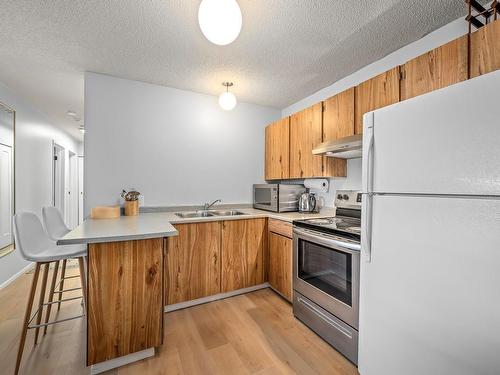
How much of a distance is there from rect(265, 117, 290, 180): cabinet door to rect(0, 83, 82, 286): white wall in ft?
10.7

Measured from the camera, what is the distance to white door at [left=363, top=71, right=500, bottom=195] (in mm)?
802

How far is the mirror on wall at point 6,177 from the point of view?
2596 millimetres

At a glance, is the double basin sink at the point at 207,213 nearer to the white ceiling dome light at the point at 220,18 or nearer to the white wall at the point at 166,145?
the white wall at the point at 166,145

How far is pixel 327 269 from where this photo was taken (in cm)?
178

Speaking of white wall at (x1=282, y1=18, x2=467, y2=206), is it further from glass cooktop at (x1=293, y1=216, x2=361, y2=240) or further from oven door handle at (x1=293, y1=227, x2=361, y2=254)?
oven door handle at (x1=293, y1=227, x2=361, y2=254)

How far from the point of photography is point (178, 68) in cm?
233

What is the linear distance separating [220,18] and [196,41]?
31.8 inches

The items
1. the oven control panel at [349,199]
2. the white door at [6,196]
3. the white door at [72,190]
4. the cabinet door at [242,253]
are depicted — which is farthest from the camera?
the white door at [72,190]

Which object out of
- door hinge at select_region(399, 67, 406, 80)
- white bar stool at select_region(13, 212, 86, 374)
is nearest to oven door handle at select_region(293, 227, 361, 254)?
door hinge at select_region(399, 67, 406, 80)

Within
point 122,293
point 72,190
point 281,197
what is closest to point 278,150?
point 281,197

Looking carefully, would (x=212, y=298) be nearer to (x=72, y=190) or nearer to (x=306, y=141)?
(x=306, y=141)

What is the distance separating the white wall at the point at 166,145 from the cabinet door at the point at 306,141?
28.7 inches

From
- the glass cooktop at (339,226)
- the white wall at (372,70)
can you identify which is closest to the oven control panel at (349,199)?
the glass cooktop at (339,226)

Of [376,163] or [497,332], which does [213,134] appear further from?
Result: [497,332]
